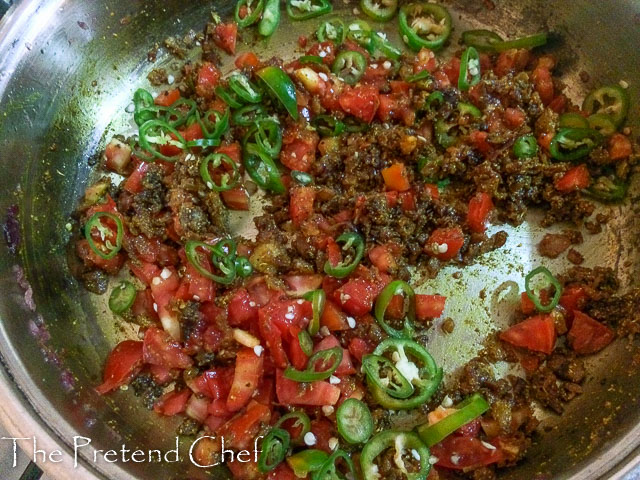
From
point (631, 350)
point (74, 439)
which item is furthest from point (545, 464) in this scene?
point (74, 439)

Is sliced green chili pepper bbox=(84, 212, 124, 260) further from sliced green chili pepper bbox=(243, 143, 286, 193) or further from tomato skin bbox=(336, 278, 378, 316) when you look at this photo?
tomato skin bbox=(336, 278, 378, 316)

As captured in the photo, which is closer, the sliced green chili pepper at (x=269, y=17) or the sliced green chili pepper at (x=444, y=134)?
the sliced green chili pepper at (x=444, y=134)

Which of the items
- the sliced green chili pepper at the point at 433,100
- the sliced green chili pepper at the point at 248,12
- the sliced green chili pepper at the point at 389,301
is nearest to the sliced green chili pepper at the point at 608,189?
the sliced green chili pepper at the point at 433,100

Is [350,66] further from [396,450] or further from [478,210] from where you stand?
[396,450]

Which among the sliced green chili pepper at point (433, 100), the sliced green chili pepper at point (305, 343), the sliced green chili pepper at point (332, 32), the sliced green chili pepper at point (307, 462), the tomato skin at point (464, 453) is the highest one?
the sliced green chili pepper at point (332, 32)

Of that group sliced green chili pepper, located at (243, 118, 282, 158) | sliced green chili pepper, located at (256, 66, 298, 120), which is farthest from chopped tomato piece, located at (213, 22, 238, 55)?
sliced green chili pepper, located at (243, 118, 282, 158)

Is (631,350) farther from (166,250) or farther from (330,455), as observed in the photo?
(166,250)

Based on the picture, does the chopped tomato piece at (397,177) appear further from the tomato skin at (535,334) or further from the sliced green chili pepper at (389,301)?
the tomato skin at (535,334)

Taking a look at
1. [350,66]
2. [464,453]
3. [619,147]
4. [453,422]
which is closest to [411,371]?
[453,422]
